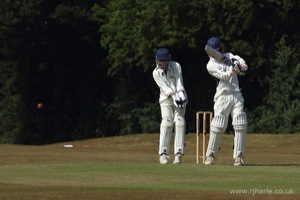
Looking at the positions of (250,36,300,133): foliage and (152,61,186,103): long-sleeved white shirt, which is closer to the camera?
(152,61,186,103): long-sleeved white shirt

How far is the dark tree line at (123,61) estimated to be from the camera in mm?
43312

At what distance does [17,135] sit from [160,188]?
3367 centimetres

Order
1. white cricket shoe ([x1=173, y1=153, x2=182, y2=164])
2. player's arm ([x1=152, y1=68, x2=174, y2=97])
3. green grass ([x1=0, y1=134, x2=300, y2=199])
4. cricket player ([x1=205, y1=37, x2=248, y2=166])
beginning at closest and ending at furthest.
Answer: green grass ([x1=0, y1=134, x2=300, y2=199]) → cricket player ([x1=205, y1=37, x2=248, y2=166]) → player's arm ([x1=152, y1=68, x2=174, y2=97]) → white cricket shoe ([x1=173, y1=153, x2=182, y2=164])

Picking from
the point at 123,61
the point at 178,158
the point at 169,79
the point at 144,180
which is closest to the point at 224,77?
the point at 169,79

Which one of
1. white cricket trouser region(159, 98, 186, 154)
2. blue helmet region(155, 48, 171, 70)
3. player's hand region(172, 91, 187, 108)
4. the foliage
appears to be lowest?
the foliage

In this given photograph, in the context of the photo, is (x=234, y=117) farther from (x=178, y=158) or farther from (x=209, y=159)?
(x=178, y=158)

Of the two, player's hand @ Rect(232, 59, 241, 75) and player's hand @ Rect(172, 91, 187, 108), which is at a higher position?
player's hand @ Rect(232, 59, 241, 75)

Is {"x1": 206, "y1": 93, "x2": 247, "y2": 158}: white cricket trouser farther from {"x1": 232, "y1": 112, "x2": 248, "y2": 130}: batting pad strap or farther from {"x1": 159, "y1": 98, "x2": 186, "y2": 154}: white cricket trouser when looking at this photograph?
{"x1": 159, "y1": 98, "x2": 186, "y2": 154}: white cricket trouser

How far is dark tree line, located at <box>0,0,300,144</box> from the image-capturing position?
43312 millimetres

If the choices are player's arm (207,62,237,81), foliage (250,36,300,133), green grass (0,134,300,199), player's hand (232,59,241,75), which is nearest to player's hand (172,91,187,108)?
player's arm (207,62,237,81)

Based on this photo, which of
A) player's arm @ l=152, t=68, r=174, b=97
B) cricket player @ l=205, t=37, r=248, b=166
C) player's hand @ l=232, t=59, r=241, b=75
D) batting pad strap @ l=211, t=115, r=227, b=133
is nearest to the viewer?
player's hand @ l=232, t=59, r=241, b=75

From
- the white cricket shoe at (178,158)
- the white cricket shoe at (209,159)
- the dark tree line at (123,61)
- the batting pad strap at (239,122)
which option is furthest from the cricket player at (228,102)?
the dark tree line at (123,61)

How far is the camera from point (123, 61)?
46.2 meters

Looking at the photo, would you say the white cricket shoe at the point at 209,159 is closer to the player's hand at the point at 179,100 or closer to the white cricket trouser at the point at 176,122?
the white cricket trouser at the point at 176,122
